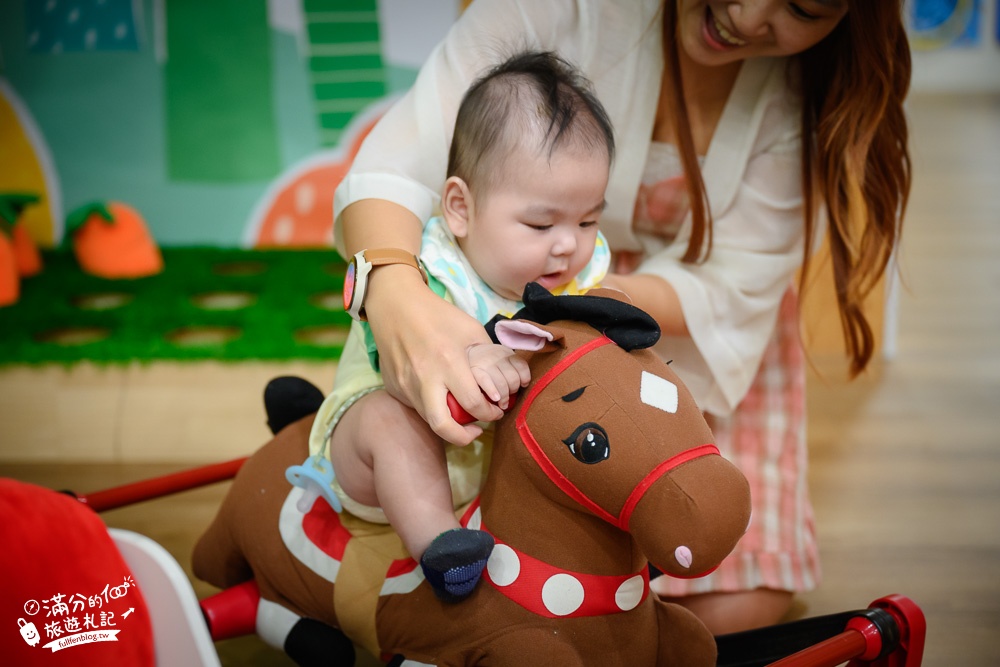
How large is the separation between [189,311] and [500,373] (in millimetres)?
1360

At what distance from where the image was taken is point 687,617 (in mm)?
837

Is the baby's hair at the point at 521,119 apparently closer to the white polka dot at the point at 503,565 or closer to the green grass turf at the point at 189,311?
the white polka dot at the point at 503,565

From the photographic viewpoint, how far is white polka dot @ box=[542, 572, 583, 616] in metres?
0.77

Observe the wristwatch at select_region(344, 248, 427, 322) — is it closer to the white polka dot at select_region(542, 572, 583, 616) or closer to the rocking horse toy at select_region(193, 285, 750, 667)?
the rocking horse toy at select_region(193, 285, 750, 667)

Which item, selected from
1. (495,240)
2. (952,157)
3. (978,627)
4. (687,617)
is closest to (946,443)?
(978,627)

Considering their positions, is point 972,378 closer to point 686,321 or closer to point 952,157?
point 686,321

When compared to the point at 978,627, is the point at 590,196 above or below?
above

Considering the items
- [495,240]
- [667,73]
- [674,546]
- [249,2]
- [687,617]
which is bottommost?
[687,617]

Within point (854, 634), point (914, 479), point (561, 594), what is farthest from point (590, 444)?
point (914, 479)

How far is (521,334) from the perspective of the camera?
0.74 m

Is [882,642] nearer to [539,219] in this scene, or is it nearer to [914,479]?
[539,219]

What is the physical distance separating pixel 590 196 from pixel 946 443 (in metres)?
1.20

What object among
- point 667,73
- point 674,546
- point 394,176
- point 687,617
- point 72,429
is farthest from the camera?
point 72,429

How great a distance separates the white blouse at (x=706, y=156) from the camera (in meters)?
1.13
